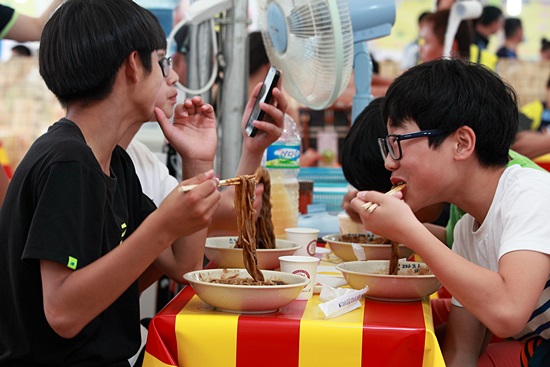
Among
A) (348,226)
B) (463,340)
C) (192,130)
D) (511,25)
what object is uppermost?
(511,25)

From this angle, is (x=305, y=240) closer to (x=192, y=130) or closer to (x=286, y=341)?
(x=192, y=130)

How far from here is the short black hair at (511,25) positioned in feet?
26.6

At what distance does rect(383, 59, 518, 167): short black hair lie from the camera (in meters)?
1.58

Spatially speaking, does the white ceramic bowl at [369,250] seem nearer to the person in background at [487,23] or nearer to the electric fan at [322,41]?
the electric fan at [322,41]

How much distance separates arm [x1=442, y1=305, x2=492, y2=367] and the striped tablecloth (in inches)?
19.3

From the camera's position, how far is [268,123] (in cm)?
210

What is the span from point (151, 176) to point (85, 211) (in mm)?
865

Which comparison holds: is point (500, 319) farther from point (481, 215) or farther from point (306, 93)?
point (306, 93)

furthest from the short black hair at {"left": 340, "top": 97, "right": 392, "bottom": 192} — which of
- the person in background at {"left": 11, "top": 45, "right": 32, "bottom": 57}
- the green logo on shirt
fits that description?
the person in background at {"left": 11, "top": 45, "right": 32, "bottom": 57}

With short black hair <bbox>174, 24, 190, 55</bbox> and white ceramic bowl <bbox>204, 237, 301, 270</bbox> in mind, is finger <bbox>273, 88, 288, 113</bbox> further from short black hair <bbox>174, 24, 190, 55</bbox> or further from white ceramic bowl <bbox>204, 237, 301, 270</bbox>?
short black hair <bbox>174, 24, 190, 55</bbox>

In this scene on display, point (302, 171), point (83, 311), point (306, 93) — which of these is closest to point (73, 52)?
point (83, 311)

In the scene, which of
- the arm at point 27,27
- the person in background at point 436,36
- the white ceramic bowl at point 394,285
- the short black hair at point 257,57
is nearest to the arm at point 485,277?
the white ceramic bowl at point 394,285

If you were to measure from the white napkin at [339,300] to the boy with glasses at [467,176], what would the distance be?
0.15 meters

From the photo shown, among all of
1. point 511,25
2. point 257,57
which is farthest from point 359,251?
point 511,25
